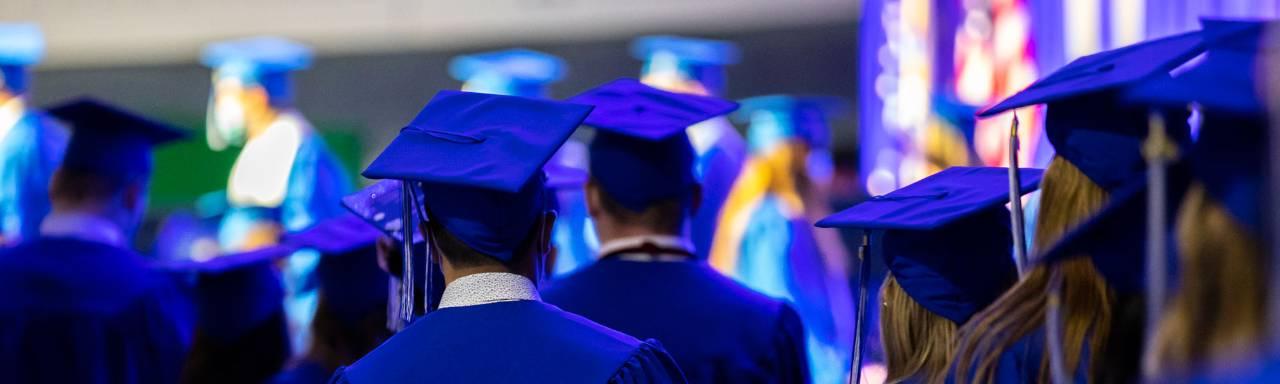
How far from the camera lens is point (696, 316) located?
2.82 m

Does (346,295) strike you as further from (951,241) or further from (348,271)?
(951,241)

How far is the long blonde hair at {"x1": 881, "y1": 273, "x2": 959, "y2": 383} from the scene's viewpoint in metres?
2.17

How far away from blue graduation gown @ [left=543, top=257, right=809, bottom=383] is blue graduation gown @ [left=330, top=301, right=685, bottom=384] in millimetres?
660

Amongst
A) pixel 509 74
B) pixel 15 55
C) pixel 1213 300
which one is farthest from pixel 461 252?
pixel 509 74

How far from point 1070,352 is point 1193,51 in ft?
1.25

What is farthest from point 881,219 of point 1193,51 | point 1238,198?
point 1238,198

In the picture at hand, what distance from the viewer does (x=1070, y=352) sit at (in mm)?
1857

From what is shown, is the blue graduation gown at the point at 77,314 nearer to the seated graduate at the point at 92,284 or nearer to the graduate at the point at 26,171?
the seated graduate at the point at 92,284

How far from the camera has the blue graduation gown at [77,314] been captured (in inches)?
145

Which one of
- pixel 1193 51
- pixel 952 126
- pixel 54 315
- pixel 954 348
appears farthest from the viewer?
pixel 952 126

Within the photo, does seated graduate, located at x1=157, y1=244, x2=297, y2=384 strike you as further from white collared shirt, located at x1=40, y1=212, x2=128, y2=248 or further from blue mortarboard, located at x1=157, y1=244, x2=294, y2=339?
white collared shirt, located at x1=40, y1=212, x2=128, y2=248

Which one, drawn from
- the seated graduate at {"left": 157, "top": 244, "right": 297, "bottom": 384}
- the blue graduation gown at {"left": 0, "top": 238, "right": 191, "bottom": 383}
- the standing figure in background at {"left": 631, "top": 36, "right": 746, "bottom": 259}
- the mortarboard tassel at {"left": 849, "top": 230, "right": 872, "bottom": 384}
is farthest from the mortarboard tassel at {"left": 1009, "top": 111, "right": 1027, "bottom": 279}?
the standing figure in background at {"left": 631, "top": 36, "right": 746, "bottom": 259}

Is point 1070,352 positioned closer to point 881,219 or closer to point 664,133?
point 881,219

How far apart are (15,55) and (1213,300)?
19.2ft
